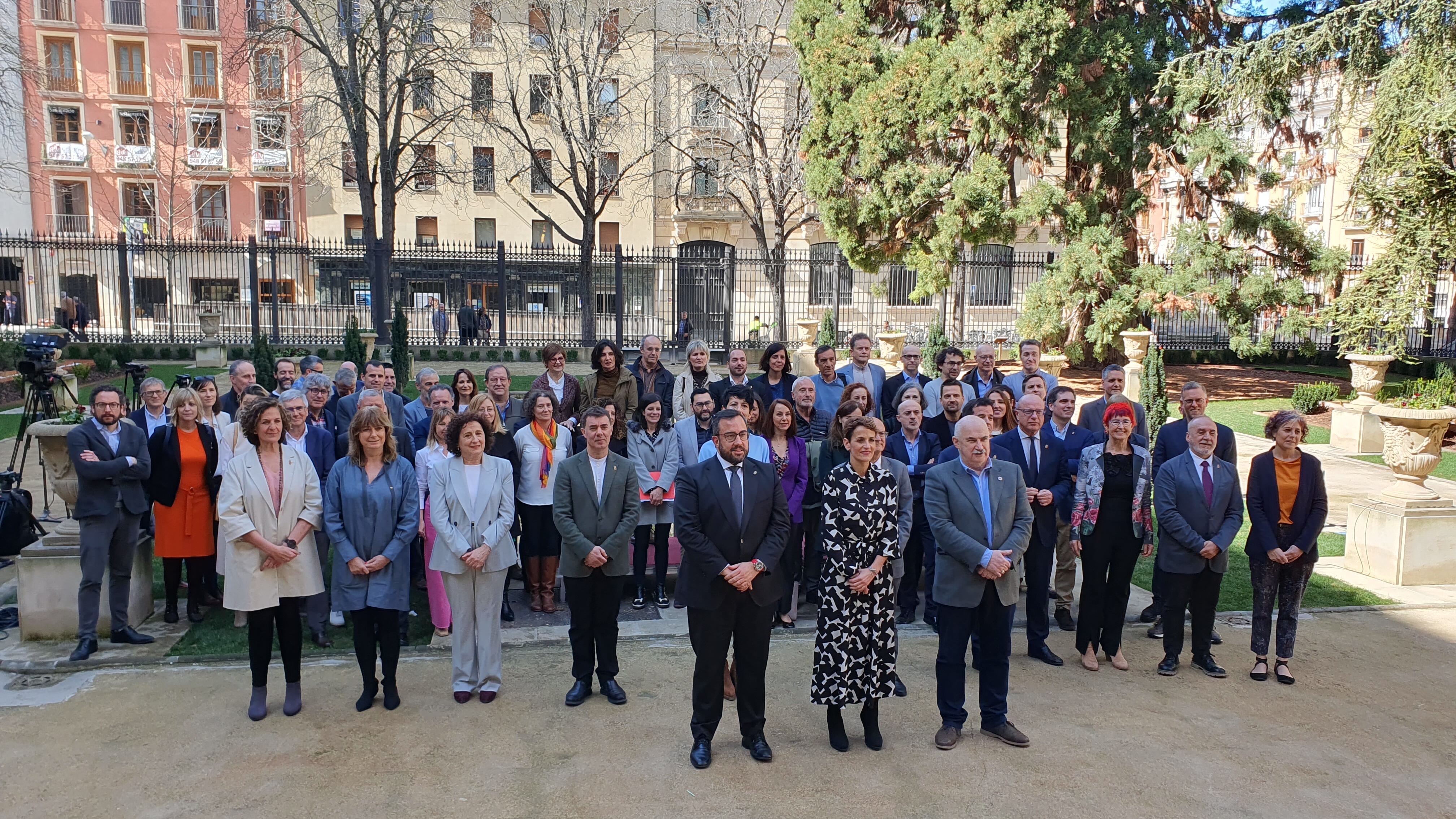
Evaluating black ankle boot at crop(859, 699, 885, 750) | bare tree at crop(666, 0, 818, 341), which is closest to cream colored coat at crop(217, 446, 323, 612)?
black ankle boot at crop(859, 699, 885, 750)

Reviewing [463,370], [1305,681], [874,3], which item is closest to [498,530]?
[463,370]

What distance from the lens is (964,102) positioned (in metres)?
19.3

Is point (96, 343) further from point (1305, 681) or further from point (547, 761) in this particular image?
point (1305, 681)

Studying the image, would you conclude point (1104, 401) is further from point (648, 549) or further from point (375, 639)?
point (375, 639)

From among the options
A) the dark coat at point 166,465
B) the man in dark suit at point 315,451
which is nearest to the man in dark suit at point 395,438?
the man in dark suit at point 315,451

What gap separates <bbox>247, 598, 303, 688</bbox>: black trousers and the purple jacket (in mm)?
3046

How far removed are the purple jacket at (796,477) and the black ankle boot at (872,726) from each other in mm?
1670

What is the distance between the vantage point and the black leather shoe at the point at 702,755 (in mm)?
4719

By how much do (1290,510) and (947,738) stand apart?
2.85m

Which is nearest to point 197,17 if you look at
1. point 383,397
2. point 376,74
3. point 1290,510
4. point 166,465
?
point 376,74

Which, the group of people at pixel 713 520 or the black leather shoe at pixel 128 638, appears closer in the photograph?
the group of people at pixel 713 520

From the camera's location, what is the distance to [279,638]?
527 cm

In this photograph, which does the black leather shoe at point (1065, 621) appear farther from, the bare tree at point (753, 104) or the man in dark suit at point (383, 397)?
the bare tree at point (753, 104)

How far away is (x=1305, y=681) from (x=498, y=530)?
16.6 ft
